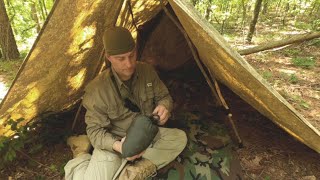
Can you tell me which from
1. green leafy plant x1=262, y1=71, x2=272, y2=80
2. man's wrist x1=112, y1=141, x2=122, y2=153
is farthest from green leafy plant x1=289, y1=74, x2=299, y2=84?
man's wrist x1=112, y1=141, x2=122, y2=153

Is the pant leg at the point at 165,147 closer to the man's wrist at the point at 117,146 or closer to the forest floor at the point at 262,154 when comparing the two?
the man's wrist at the point at 117,146

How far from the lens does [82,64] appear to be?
338 centimetres

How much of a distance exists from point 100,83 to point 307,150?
2674mm

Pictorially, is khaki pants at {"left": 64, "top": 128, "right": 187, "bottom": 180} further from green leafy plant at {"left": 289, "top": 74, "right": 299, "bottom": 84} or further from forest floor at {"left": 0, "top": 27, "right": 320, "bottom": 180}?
green leafy plant at {"left": 289, "top": 74, "right": 299, "bottom": 84}

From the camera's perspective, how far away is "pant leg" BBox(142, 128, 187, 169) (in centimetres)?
293

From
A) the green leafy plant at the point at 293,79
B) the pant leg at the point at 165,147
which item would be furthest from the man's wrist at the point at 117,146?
the green leafy plant at the point at 293,79

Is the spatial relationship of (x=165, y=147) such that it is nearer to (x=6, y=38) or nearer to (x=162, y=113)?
(x=162, y=113)

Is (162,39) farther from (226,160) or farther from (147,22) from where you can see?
(226,160)

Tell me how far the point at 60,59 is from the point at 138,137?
47.4 inches

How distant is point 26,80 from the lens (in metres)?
2.71

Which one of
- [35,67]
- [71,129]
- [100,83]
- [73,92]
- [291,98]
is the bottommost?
[291,98]

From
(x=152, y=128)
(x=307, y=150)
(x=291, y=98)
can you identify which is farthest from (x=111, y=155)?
(x=291, y=98)

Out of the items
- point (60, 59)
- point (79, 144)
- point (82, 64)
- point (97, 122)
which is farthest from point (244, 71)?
point (79, 144)

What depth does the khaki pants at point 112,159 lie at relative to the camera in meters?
2.69
